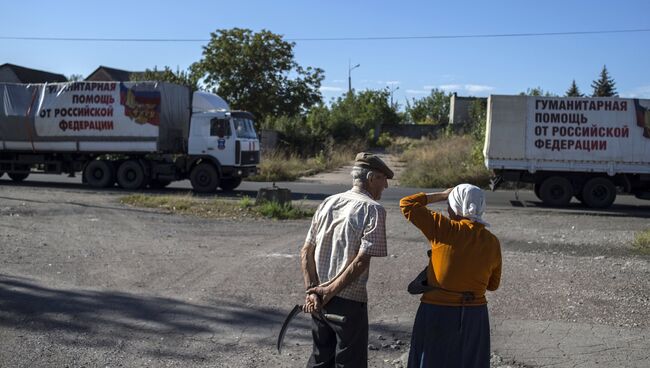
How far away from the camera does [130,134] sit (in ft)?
74.8

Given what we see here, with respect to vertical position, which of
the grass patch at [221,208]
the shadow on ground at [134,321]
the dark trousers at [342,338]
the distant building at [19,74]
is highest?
the distant building at [19,74]

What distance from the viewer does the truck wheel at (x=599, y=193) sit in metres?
19.5

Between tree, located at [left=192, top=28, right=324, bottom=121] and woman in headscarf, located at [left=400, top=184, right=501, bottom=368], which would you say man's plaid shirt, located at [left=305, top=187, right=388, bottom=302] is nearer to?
woman in headscarf, located at [left=400, top=184, right=501, bottom=368]

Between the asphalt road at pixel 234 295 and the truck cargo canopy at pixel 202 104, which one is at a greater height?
the truck cargo canopy at pixel 202 104

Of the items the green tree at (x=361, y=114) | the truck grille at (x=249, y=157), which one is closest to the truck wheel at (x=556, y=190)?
the truck grille at (x=249, y=157)

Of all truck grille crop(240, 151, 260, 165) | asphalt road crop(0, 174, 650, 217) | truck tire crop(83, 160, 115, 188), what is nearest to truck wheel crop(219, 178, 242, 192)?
asphalt road crop(0, 174, 650, 217)

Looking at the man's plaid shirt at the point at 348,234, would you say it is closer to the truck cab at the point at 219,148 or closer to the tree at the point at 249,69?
the truck cab at the point at 219,148

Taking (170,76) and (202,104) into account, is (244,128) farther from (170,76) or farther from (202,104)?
(170,76)

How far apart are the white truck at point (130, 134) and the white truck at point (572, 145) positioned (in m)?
8.39

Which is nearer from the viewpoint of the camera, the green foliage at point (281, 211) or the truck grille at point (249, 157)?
the green foliage at point (281, 211)

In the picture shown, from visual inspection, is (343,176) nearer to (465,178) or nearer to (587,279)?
(465,178)

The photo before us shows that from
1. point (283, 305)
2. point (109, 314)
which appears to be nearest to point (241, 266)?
point (283, 305)

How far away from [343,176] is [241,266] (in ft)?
73.5

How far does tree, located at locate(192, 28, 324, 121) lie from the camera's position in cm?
4166
